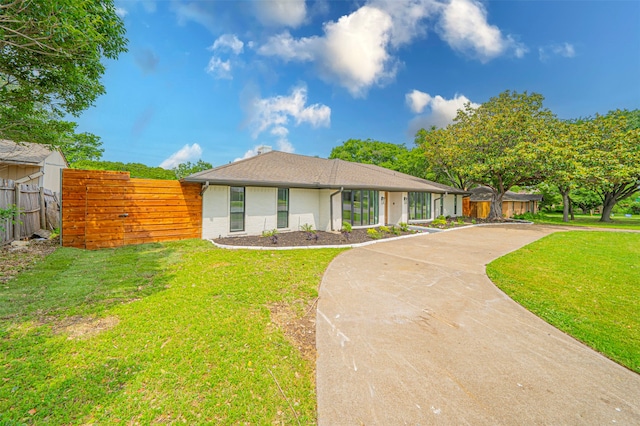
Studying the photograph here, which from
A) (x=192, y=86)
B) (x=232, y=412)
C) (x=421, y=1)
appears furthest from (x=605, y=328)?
(x=192, y=86)

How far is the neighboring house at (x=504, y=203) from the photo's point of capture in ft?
82.8

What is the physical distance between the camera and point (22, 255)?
22.4 feet

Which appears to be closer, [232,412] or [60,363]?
[232,412]

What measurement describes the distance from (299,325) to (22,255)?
8502 mm

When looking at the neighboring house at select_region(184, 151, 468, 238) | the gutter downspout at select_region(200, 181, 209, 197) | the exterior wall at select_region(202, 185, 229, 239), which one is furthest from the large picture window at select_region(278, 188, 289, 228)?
the gutter downspout at select_region(200, 181, 209, 197)

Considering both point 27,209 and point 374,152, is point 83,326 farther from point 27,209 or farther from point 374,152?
point 374,152

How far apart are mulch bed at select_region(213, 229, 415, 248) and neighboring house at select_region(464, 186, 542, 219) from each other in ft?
54.9

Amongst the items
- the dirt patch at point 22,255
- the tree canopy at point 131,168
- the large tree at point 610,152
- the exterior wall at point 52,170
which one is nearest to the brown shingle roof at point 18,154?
the exterior wall at point 52,170

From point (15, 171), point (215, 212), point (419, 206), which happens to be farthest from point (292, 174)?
point (15, 171)

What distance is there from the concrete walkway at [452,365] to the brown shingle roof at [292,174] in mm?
6606

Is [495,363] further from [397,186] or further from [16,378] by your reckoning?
[397,186]

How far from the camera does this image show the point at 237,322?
3.70 m

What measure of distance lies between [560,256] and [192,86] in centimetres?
1900

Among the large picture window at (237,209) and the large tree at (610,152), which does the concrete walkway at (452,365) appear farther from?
the large tree at (610,152)
